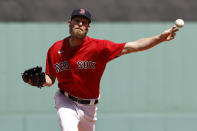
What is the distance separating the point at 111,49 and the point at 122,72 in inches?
107

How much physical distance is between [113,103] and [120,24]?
1.26 meters

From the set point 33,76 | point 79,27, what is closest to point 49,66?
point 33,76

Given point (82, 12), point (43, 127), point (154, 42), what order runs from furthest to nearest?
point (43, 127), point (82, 12), point (154, 42)

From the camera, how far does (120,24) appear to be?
762 centimetres

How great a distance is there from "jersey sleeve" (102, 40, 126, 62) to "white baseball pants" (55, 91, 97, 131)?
2.02ft

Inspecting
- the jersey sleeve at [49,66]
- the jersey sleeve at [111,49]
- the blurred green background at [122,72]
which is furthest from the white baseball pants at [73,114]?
the blurred green background at [122,72]

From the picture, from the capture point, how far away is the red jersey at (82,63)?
495cm

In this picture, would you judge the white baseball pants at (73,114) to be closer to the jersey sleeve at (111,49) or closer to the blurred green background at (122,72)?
the jersey sleeve at (111,49)

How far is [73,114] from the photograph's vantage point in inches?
197

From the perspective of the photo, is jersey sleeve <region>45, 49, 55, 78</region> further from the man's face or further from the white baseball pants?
the man's face

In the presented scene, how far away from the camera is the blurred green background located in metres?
7.59

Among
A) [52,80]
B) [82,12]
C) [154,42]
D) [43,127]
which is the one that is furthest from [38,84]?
[43,127]

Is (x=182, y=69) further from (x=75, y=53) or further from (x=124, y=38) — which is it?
(x=75, y=53)

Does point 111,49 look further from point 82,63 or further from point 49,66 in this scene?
point 49,66
